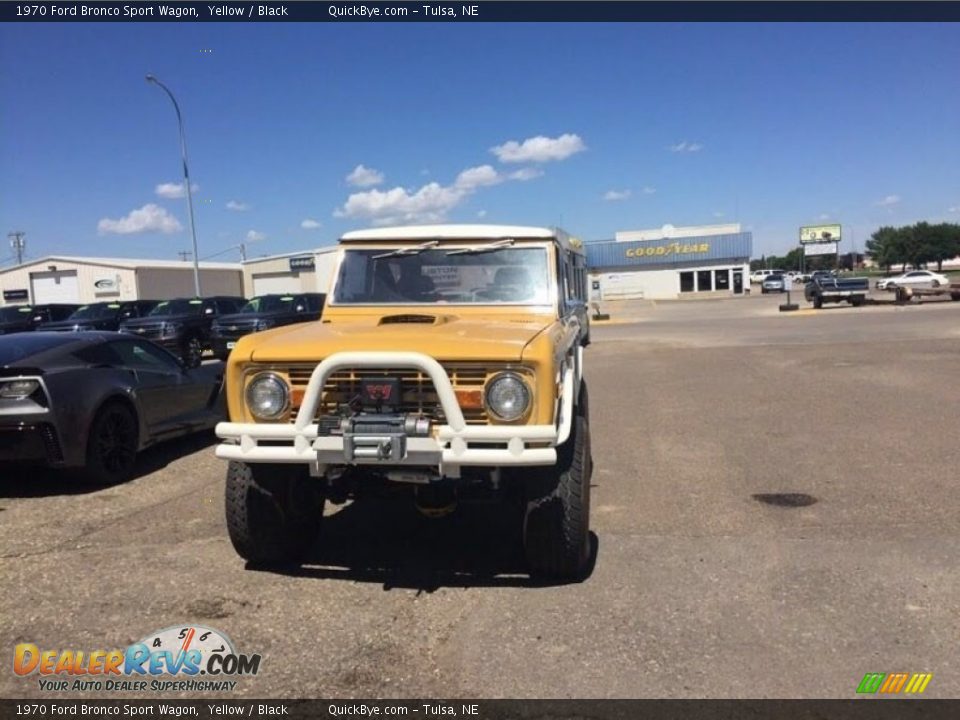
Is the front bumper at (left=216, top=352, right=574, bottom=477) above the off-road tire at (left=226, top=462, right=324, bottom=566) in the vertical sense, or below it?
above

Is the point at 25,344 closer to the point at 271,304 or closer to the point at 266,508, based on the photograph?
the point at 266,508

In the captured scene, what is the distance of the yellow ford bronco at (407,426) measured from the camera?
3789mm

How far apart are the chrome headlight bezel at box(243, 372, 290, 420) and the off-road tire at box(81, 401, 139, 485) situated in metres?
3.11

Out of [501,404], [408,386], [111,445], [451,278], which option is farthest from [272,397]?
[111,445]

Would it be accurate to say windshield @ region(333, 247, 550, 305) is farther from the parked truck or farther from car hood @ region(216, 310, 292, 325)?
the parked truck

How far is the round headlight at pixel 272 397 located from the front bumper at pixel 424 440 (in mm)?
103

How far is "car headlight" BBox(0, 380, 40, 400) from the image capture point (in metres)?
6.06

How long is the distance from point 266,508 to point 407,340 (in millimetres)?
1341

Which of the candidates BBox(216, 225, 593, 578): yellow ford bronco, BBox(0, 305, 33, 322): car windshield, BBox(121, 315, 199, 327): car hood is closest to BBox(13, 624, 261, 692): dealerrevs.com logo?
BBox(216, 225, 593, 578): yellow ford bronco

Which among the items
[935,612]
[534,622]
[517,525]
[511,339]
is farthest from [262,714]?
[935,612]

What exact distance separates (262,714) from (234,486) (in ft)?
5.45

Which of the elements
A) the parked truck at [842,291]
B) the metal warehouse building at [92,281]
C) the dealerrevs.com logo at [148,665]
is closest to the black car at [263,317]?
the dealerrevs.com logo at [148,665]

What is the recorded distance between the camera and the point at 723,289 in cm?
6075

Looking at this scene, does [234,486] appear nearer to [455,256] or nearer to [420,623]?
[420,623]
